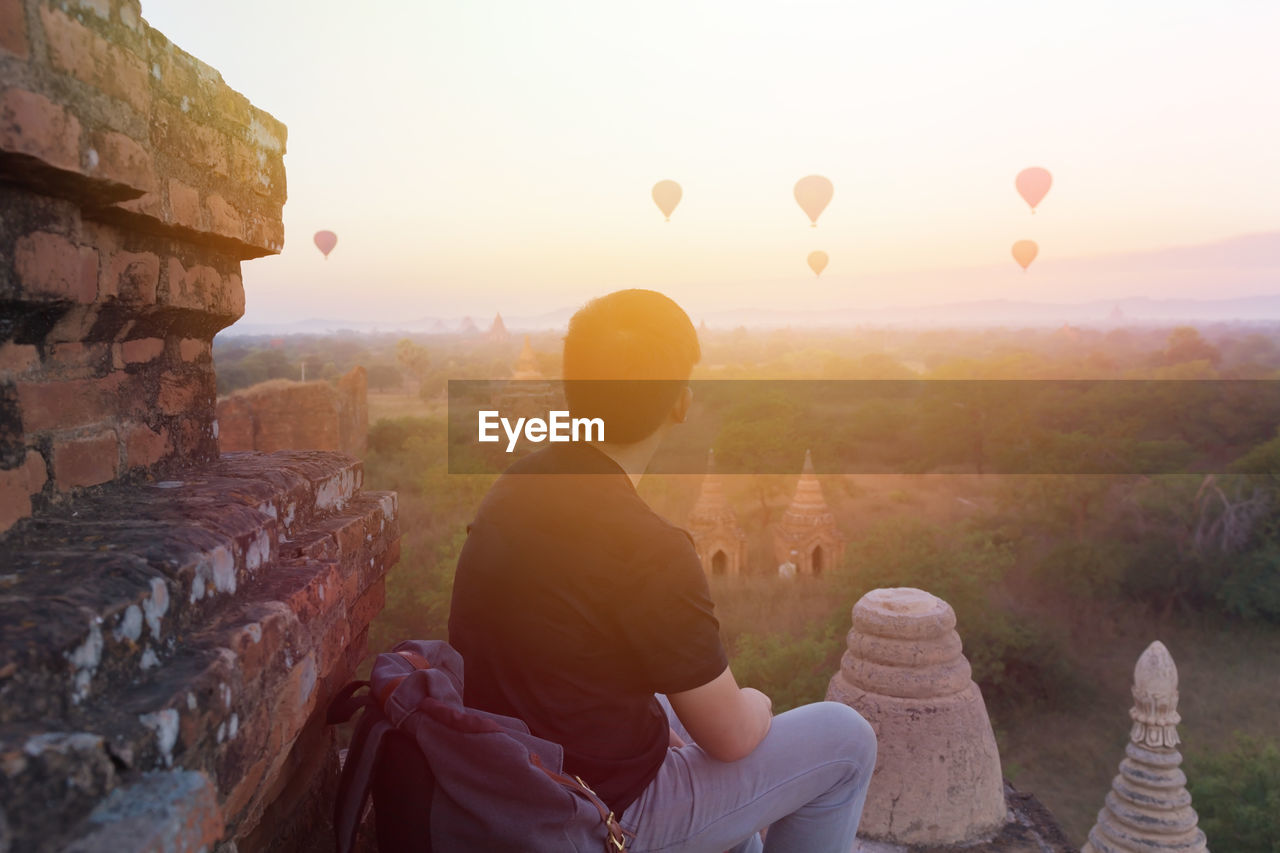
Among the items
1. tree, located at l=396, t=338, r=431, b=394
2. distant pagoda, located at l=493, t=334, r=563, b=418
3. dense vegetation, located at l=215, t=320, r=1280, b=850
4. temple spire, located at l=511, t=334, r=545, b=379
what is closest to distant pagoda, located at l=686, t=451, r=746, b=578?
dense vegetation, located at l=215, t=320, r=1280, b=850

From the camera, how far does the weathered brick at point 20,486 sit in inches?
45.4

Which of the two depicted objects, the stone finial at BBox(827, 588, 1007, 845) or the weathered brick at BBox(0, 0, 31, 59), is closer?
the weathered brick at BBox(0, 0, 31, 59)

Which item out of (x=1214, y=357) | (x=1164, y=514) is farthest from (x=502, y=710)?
(x=1214, y=357)

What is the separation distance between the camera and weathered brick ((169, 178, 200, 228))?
58.1 inches

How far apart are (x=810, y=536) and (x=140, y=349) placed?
599 inches

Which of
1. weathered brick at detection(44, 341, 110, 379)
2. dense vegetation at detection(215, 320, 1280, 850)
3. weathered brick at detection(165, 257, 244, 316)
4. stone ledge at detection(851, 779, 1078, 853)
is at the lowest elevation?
dense vegetation at detection(215, 320, 1280, 850)

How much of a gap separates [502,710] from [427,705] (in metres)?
0.17

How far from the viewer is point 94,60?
1197 millimetres

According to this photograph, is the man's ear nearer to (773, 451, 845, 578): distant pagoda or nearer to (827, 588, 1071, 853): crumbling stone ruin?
(827, 588, 1071, 853): crumbling stone ruin

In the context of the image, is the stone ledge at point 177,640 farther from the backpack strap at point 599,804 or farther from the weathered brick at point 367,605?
the backpack strap at point 599,804

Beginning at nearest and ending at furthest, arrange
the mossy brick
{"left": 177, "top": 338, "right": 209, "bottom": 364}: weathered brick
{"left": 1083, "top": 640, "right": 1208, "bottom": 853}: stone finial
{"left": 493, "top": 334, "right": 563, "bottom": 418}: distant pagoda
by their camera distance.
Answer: the mossy brick < {"left": 177, "top": 338, "right": 209, "bottom": 364}: weathered brick < {"left": 1083, "top": 640, "right": 1208, "bottom": 853}: stone finial < {"left": 493, "top": 334, "right": 563, "bottom": 418}: distant pagoda

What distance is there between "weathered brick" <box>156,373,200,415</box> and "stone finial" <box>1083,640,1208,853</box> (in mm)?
4136

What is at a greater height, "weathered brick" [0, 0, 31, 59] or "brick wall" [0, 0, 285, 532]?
"weathered brick" [0, 0, 31, 59]

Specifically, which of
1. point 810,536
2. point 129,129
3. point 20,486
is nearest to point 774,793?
point 20,486
